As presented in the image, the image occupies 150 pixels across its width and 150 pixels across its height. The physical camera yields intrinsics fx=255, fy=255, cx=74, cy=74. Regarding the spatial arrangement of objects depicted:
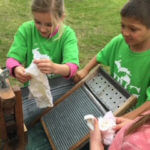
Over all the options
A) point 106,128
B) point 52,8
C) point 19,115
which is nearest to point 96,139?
point 106,128

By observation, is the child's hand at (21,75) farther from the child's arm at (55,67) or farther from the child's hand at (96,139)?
the child's hand at (96,139)

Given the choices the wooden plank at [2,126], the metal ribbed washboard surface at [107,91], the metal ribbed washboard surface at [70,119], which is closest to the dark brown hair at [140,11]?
the metal ribbed washboard surface at [107,91]

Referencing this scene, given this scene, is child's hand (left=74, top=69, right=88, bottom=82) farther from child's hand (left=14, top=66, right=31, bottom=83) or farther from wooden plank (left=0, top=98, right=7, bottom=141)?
wooden plank (left=0, top=98, right=7, bottom=141)

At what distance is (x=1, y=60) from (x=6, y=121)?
8.47ft

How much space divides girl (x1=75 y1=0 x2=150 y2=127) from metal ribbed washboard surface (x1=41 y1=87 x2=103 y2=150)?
0.89 ft

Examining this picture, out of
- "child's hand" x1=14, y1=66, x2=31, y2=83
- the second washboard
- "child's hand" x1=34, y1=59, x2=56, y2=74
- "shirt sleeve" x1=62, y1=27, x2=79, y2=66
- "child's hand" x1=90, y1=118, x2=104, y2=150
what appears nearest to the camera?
"child's hand" x1=90, y1=118, x2=104, y2=150

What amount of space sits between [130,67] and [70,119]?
69cm

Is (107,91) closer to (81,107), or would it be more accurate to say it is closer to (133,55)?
(81,107)

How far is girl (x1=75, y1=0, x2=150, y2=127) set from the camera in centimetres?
196

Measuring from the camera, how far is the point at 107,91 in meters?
2.21

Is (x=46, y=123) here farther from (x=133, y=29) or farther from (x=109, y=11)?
(x=109, y=11)

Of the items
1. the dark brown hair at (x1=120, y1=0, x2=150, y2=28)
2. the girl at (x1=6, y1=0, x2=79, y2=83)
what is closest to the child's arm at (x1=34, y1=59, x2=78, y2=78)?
the girl at (x1=6, y1=0, x2=79, y2=83)

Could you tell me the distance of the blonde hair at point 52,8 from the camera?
7.04 feet

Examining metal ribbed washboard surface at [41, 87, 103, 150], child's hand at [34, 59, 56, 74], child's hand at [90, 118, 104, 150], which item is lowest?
metal ribbed washboard surface at [41, 87, 103, 150]
